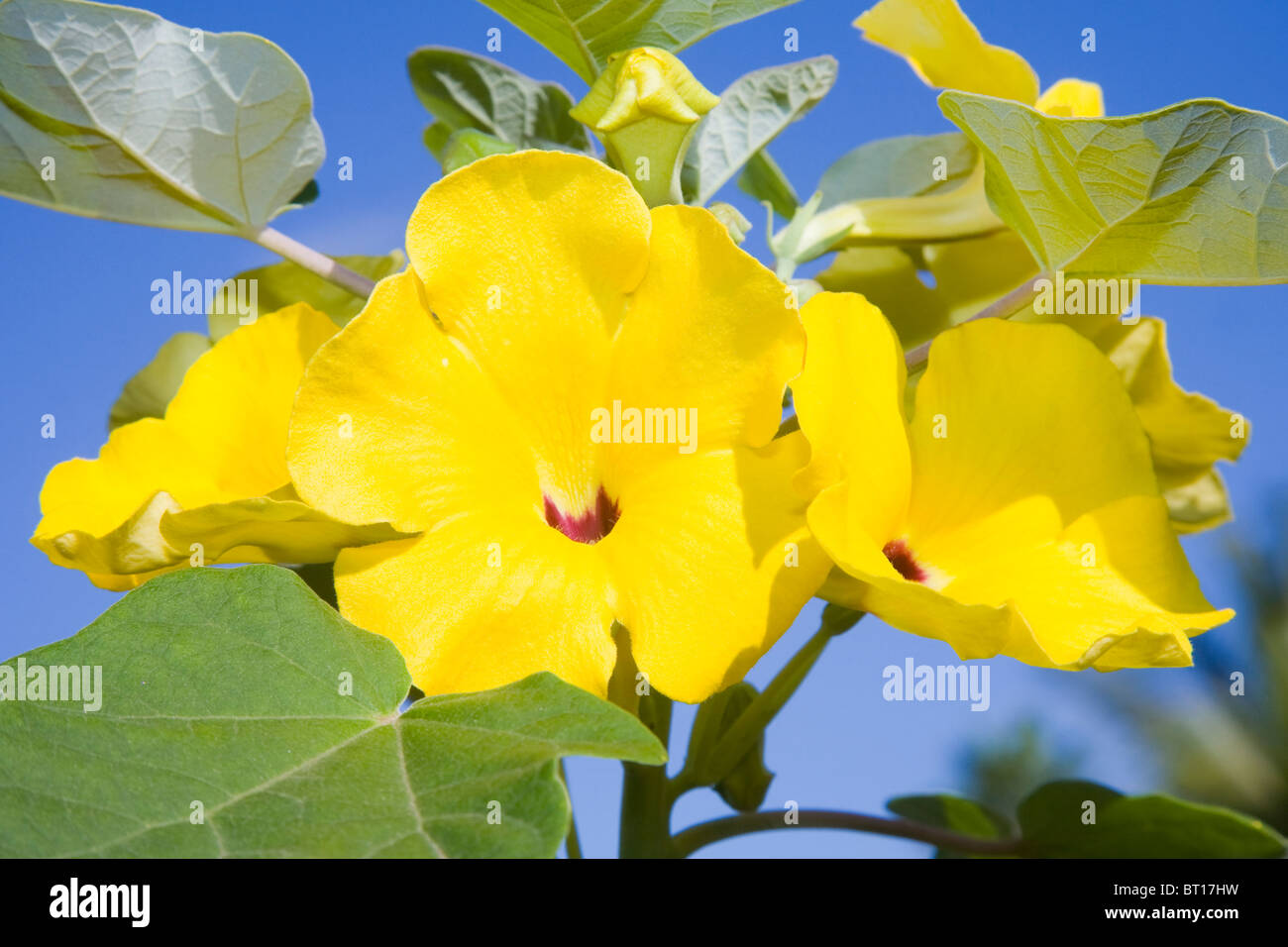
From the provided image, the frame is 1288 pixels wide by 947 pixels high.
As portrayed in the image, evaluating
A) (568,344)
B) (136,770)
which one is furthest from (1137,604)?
(136,770)

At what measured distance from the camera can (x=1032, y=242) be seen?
25.0 inches

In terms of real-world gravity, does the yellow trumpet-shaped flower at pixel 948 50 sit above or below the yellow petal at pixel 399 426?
above

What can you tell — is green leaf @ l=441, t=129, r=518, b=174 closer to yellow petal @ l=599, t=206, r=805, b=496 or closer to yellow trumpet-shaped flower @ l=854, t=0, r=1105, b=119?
yellow petal @ l=599, t=206, r=805, b=496

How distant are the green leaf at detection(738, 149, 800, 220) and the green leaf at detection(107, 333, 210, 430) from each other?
440mm

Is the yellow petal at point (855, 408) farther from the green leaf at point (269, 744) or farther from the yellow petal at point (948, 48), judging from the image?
the yellow petal at point (948, 48)

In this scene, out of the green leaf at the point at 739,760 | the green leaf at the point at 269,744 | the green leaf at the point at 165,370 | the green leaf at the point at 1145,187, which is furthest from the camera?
the green leaf at the point at 165,370

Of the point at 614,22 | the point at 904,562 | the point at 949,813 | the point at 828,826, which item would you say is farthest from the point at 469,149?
the point at 949,813

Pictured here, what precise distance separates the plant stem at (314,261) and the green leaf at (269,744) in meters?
0.22

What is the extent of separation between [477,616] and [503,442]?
3.4 inches

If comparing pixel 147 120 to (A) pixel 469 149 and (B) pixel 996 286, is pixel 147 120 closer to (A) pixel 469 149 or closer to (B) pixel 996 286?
(A) pixel 469 149

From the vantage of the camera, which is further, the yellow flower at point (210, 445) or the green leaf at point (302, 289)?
the green leaf at point (302, 289)

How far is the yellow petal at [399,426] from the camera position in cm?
47

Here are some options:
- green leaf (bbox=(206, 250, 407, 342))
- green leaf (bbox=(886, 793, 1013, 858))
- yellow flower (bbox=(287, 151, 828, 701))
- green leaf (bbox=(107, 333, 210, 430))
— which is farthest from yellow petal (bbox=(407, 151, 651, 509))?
green leaf (bbox=(886, 793, 1013, 858))

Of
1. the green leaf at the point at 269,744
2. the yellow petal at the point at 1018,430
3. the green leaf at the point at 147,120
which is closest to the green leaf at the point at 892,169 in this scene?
the yellow petal at the point at 1018,430
